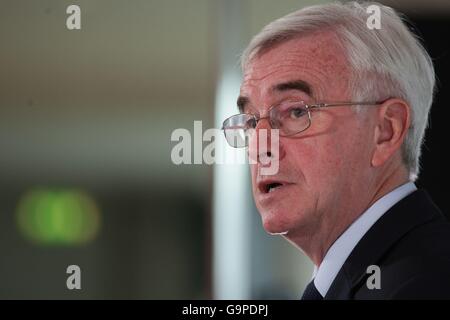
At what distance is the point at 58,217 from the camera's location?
154 centimetres

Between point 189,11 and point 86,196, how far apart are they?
1.52ft

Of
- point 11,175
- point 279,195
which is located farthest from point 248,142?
point 11,175

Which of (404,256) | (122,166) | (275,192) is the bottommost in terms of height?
(404,256)

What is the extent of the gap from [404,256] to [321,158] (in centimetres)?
21

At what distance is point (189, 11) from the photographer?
151cm

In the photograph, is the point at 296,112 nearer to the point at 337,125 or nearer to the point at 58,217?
the point at 337,125

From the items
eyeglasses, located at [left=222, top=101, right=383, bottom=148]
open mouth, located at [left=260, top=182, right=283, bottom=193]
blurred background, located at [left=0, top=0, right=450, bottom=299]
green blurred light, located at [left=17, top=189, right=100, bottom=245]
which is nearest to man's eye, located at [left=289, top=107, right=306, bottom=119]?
eyeglasses, located at [left=222, top=101, right=383, bottom=148]

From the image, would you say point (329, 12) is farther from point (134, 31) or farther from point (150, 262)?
point (150, 262)

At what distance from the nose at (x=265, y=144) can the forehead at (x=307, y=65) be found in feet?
0.17

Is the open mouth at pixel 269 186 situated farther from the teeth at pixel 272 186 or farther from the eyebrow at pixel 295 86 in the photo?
the eyebrow at pixel 295 86

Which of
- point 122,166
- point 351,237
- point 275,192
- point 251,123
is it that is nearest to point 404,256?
point 351,237

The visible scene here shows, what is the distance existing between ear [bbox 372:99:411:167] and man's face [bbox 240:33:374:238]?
0.01 metres

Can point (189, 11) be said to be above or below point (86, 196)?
above

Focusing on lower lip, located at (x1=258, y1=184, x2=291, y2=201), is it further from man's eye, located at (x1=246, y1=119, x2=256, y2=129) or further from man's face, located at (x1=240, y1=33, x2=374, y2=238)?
man's eye, located at (x1=246, y1=119, x2=256, y2=129)
